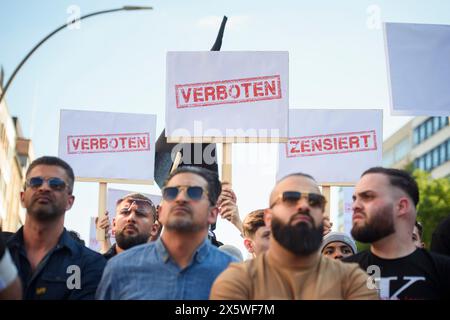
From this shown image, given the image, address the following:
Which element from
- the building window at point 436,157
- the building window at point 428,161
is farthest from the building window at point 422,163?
the building window at point 436,157

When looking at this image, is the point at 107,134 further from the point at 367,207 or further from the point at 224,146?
the point at 367,207

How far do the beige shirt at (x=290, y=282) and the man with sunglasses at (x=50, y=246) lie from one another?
118 cm

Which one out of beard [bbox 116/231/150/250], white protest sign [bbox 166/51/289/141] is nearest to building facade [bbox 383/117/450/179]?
white protest sign [bbox 166/51/289/141]

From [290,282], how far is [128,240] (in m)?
2.54

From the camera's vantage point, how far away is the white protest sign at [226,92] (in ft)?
25.7

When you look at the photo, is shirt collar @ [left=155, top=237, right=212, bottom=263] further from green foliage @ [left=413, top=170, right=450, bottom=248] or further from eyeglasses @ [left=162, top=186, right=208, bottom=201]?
green foliage @ [left=413, top=170, right=450, bottom=248]

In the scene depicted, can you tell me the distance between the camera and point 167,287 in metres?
5.07

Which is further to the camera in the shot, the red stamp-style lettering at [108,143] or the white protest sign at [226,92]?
the red stamp-style lettering at [108,143]

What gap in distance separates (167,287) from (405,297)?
1409 millimetres

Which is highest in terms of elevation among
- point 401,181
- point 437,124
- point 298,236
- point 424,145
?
point 437,124

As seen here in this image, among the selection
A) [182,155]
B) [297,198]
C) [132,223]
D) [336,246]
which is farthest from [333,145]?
[297,198]

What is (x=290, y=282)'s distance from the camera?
4.73m

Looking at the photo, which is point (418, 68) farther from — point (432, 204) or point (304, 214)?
point (432, 204)

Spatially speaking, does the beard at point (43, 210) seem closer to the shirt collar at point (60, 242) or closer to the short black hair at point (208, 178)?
the shirt collar at point (60, 242)
